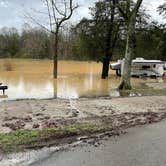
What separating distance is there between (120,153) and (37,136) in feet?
→ 5.92

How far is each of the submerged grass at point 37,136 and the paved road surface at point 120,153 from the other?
71 cm

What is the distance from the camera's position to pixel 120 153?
219 inches

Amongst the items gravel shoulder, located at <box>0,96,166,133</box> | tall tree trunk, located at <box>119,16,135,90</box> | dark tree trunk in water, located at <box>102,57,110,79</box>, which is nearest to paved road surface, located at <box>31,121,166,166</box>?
gravel shoulder, located at <box>0,96,166,133</box>

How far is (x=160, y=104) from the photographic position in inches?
449

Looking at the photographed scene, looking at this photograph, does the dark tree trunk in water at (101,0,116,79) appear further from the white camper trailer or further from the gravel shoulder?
the gravel shoulder

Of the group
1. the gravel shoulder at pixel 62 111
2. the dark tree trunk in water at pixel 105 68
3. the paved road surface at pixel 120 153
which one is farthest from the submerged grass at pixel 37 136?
the dark tree trunk in water at pixel 105 68

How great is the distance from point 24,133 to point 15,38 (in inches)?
2963

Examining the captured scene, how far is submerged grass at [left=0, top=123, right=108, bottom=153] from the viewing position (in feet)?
19.1

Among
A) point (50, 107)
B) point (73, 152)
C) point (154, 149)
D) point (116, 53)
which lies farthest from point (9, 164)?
point (116, 53)

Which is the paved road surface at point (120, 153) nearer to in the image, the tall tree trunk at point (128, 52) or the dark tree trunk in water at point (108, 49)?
the tall tree trunk at point (128, 52)

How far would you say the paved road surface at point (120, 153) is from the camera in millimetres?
5059

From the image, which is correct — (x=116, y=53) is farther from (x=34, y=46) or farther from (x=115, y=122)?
(x=34, y=46)

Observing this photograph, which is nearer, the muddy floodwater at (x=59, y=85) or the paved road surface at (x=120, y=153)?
the paved road surface at (x=120, y=153)

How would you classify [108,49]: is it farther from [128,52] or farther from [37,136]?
[37,136]
